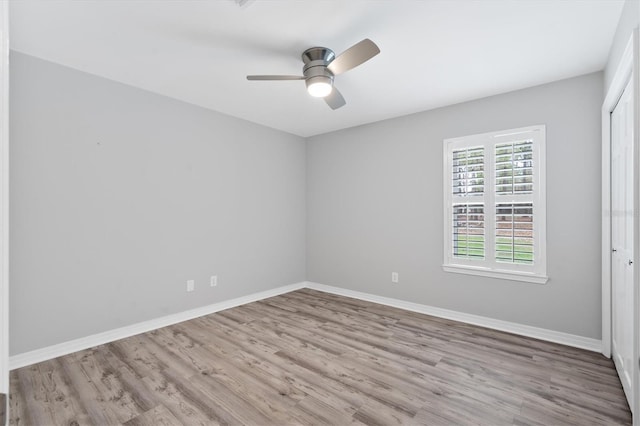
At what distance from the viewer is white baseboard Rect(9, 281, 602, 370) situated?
2.63 meters

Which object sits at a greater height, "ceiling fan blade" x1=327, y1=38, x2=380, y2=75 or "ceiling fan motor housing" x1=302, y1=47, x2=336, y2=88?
"ceiling fan motor housing" x1=302, y1=47, x2=336, y2=88

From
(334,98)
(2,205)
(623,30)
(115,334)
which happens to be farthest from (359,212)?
(2,205)

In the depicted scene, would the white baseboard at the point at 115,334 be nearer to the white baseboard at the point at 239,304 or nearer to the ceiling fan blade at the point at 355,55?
the white baseboard at the point at 239,304

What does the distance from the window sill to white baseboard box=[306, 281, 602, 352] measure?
0.48m

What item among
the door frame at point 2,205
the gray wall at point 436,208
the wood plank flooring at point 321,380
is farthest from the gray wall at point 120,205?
the door frame at point 2,205

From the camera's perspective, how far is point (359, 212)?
456cm

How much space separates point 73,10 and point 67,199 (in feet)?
5.22

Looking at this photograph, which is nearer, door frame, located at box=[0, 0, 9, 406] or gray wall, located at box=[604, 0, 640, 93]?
door frame, located at box=[0, 0, 9, 406]

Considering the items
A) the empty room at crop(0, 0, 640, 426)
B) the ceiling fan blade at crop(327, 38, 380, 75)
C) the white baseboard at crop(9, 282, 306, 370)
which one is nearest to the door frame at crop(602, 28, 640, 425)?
the empty room at crop(0, 0, 640, 426)

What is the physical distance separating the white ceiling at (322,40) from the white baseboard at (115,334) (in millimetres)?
2526

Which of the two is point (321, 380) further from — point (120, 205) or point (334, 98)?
point (120, 205)

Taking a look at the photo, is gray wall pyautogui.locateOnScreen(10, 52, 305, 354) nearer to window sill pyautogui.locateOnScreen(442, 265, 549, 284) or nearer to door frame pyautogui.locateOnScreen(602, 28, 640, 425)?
window sill pyautogui.locateOnScreen(442, 265, 549, 284)

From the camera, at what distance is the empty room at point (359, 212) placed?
203 cm

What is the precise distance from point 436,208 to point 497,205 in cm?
67
